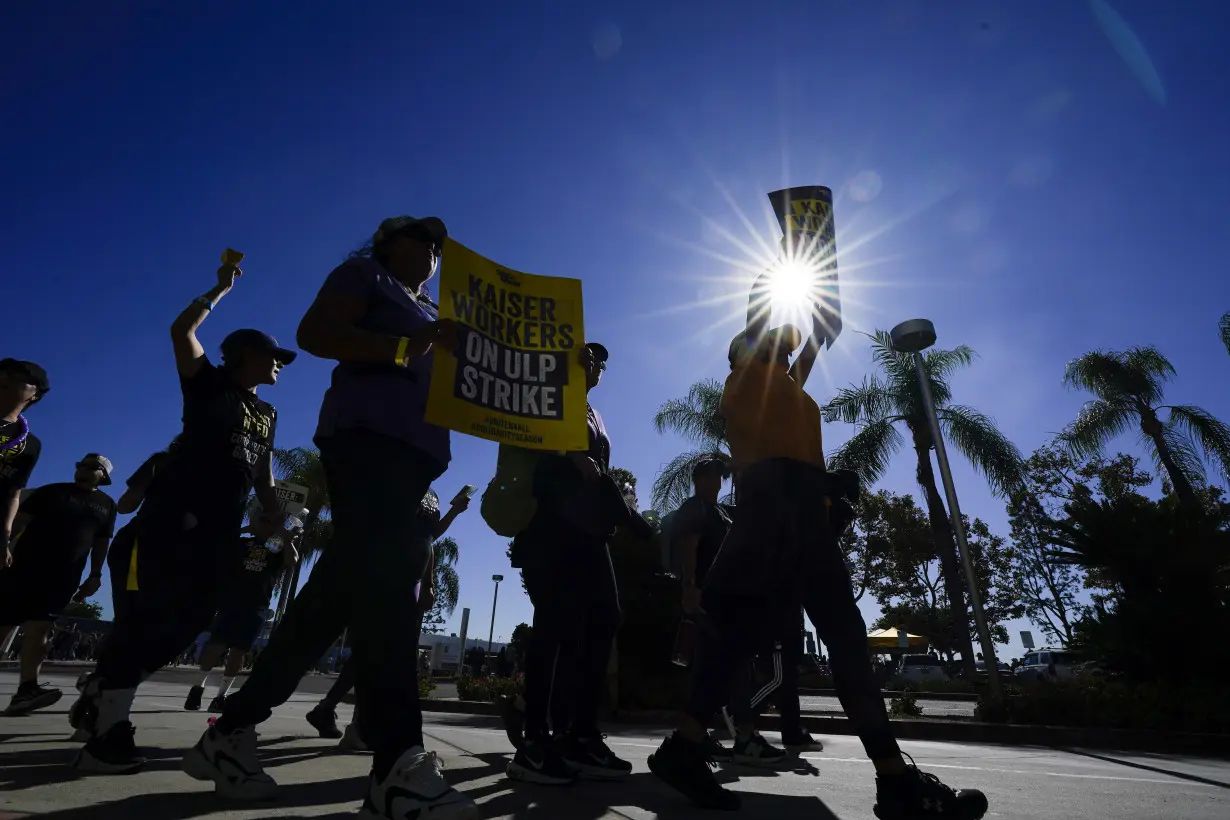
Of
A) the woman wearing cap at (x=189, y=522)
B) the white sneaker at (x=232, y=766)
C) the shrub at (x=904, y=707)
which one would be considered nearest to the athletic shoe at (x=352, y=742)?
the woman wearing cap at (x=189, y=522)

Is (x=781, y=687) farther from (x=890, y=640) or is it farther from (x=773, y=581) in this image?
(x=890, y=640)

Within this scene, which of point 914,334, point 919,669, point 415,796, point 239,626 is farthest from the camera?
point 919,669

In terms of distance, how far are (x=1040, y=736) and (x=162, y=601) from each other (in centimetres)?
728

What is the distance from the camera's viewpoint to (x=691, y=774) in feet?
7.18

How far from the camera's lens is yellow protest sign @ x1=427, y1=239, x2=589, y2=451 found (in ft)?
6.68

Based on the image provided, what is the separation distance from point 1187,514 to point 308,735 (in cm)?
856

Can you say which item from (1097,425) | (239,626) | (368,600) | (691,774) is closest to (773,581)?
(691,774)

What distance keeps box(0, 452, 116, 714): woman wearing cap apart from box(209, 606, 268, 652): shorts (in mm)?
1464

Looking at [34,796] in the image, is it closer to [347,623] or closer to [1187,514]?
[347,623]

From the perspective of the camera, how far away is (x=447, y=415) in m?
Answer: 1.93

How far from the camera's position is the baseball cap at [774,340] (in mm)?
2770

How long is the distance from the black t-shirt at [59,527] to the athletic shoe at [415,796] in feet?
12.2

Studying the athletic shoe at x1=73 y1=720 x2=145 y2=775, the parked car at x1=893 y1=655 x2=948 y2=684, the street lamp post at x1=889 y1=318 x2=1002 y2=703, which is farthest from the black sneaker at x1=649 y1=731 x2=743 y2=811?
the parked car at x1=893 y1=655 x2=948 y2=684

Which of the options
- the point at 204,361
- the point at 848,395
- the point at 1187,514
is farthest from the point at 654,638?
the point at 848,395
